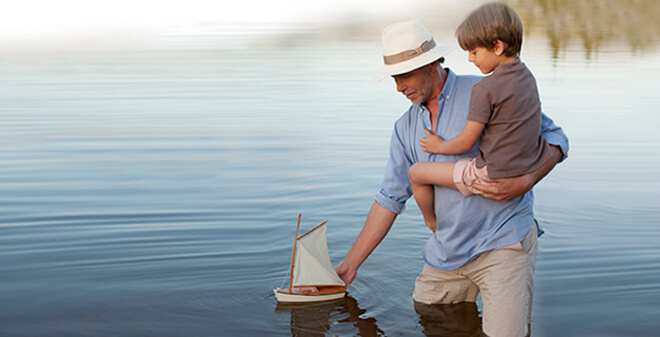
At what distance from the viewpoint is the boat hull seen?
178 inches

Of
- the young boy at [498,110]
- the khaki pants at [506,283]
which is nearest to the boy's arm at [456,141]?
the young boy at [498,110]

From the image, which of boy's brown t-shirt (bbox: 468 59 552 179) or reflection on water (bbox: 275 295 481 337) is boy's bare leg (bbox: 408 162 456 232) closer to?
boy's brown t-shirt (bbox: 468 59 552 179)

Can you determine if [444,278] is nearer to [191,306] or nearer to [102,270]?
[191,306]

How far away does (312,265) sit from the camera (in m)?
4.32

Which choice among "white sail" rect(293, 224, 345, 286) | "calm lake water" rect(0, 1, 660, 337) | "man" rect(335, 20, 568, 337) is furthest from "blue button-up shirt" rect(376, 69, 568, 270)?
"calm lake water" rect(0, 1, 660, 337)

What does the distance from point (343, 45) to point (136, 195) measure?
17.8 metres

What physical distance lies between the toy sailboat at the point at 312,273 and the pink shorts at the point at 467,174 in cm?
97

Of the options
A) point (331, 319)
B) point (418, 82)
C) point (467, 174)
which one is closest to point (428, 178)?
point (467, 174)

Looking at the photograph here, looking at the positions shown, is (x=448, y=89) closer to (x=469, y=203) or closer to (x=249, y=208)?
(x=469, y=203)

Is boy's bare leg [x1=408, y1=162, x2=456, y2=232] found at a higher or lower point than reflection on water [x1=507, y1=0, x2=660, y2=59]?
lower

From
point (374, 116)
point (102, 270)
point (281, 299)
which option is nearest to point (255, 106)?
point (374, 116)

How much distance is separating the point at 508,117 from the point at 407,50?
64 cm

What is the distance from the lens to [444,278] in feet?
14.0

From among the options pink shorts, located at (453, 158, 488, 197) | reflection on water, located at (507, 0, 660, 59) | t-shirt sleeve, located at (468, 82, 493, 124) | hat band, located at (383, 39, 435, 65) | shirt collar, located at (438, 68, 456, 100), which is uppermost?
reflection on water, located at (507, 0, 660, 59)
